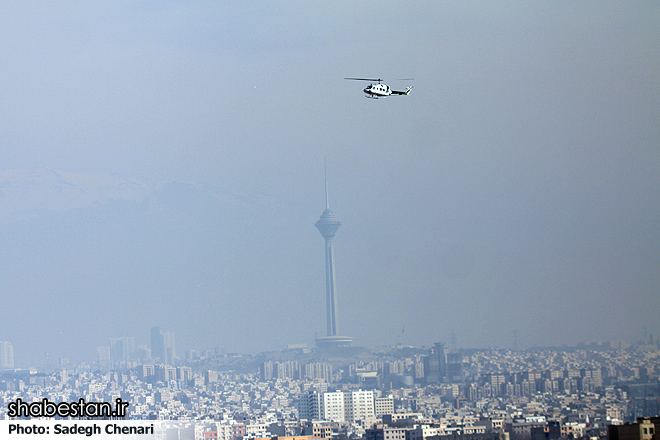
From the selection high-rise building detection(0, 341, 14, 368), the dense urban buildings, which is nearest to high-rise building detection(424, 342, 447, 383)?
the dense urban buildings

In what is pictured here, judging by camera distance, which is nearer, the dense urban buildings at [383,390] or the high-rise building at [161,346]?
Result: the dense urban buildings at [383,390]

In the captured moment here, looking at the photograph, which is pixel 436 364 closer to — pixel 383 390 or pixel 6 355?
pixel 383 390

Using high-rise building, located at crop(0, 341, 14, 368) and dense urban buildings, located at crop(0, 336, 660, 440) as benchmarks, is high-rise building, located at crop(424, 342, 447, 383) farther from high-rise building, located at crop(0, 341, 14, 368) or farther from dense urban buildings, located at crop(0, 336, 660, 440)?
high-rise building, located at crop(0, 341, 14, 368)

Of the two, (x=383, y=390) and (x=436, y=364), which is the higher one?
(x=436, y=364)

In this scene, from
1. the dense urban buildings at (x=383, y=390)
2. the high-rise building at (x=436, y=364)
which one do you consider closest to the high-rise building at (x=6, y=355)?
the dense urban buildings at (x=383, y=390)

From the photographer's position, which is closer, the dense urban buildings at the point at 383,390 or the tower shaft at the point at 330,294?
the dense urban buildings at the point at 383,390

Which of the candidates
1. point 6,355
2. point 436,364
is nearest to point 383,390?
point 436,364

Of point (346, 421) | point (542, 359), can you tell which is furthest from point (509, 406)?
point (542, 359)

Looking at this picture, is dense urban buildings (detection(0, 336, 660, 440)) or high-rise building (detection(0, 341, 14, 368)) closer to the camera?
dense urban buildings (detection(0, 336, 660, 440))

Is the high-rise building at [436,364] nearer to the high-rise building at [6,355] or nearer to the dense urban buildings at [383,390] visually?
the dense urban buildings at [383,390]
